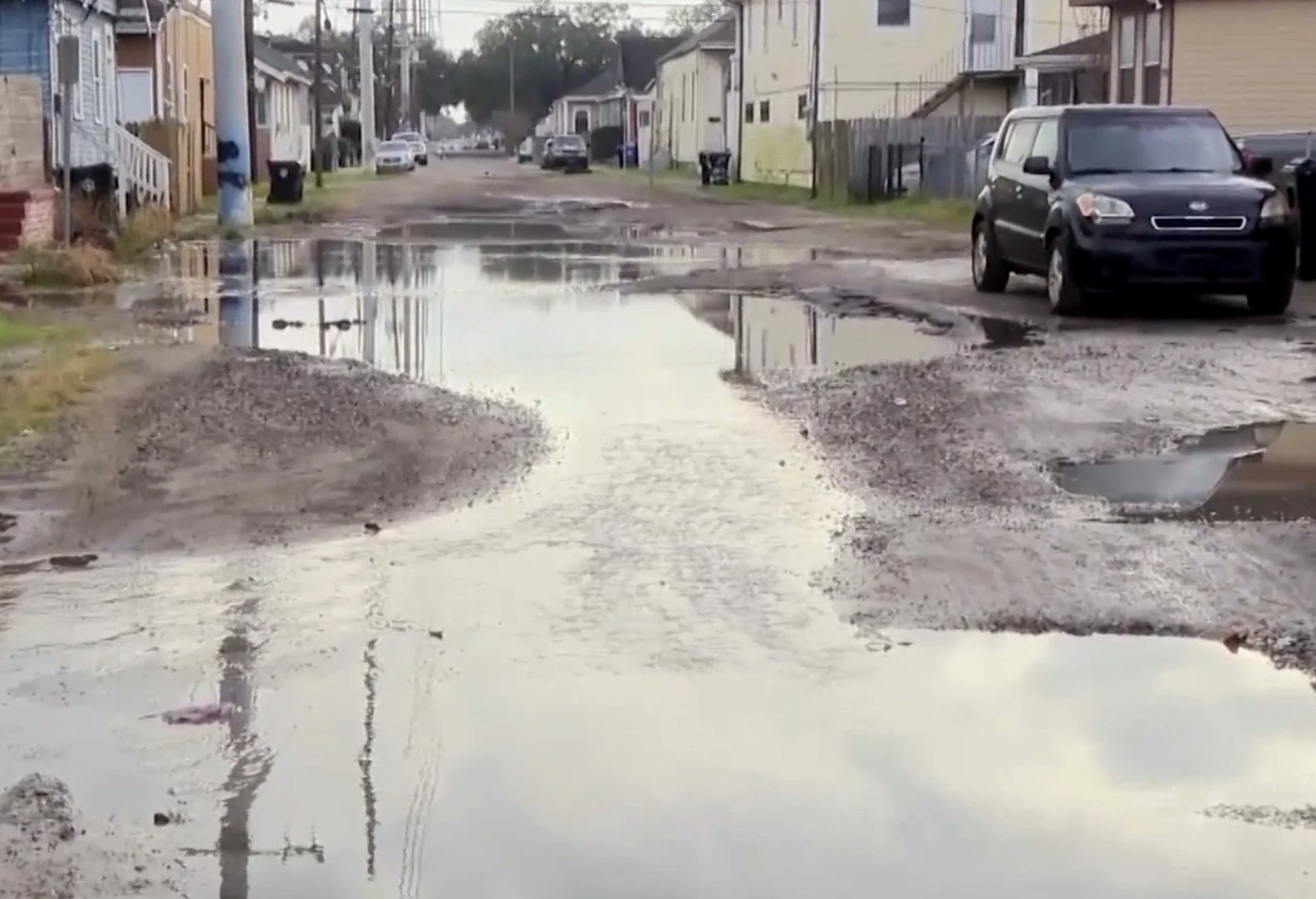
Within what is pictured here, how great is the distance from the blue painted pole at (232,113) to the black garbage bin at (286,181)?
1033 cm

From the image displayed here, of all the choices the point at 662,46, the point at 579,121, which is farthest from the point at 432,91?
the point at 662,46

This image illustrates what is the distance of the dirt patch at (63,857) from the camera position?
4.76 metres

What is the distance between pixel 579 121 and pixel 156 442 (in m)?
114

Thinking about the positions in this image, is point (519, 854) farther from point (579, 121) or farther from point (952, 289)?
point (579, 121)

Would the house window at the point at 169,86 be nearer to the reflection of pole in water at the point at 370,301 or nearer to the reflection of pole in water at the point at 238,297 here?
the reflection of pole in water at the point at 238,297

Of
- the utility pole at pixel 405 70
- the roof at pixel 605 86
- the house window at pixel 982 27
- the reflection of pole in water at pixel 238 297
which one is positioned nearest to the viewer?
the reflection of pole in water at pixel 238 297

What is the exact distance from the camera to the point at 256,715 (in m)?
6.07

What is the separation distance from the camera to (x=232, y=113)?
32438 millimetres

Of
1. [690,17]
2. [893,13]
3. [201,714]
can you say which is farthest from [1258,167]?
[690,17]

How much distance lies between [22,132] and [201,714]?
22.6 m

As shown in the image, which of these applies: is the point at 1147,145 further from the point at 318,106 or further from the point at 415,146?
the point at 415,146

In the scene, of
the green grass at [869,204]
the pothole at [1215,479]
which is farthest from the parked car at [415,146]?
the pothole at [1215,479]

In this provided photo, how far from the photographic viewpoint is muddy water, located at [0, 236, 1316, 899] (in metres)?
4.95

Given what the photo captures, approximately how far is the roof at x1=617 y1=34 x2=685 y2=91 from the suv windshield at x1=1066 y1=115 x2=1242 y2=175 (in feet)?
278
